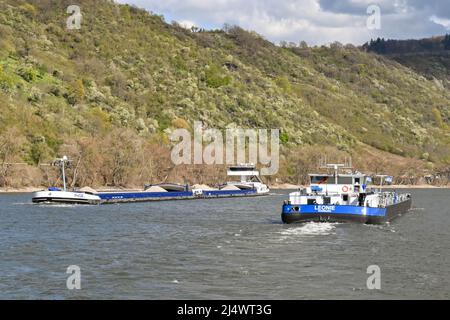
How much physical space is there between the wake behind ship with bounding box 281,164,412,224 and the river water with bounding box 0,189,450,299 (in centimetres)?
124

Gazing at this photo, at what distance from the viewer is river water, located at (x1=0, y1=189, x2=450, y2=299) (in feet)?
130

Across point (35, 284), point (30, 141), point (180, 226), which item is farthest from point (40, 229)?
point (30, 141)

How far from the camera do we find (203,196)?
6024 inches

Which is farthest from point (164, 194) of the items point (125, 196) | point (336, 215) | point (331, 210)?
point (336, 215)

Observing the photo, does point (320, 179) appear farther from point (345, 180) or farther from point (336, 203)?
point (336, 203)

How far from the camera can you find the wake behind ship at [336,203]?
2876 inches

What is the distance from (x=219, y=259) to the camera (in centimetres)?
5034

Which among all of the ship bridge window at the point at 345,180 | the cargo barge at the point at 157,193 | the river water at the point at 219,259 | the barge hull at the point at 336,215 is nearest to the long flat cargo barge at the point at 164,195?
the cargo barge at the point at 157,193

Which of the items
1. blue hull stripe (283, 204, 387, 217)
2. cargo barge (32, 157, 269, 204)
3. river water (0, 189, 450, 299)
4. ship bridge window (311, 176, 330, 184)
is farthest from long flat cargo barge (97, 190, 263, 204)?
blue hull stripe (283, 204, 387, 217)

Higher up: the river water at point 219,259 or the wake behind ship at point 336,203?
the wake behind ship at point 336,203

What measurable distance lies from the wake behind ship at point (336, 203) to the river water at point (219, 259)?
124 cm

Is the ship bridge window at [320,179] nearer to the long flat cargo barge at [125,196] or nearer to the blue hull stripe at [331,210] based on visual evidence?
the blue hull stripe at [331,210]
